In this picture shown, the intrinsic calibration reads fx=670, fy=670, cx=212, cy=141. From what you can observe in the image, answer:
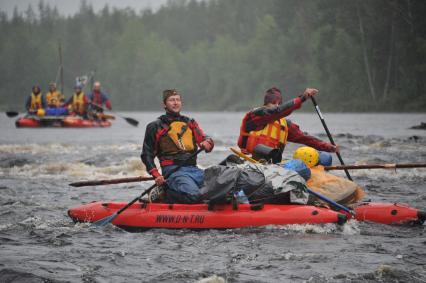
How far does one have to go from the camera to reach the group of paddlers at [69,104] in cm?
2878

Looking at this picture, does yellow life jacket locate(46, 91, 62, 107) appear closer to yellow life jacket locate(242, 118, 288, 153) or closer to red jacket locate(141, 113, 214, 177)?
yellow life jacket locate(242, 118, 288, 153)

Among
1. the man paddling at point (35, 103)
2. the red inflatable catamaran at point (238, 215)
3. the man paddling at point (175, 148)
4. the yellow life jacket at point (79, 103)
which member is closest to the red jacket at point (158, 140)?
the man paddling at point (175, 148)

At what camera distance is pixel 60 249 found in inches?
274

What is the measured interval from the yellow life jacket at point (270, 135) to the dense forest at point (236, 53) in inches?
1433

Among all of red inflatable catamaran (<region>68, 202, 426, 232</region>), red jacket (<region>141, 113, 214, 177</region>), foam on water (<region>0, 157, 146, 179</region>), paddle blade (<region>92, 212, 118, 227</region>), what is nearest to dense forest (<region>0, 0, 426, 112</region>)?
foam on water (<region>0, 157, 146, 179</region>)

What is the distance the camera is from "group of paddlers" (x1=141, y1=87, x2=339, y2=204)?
24.4 ft

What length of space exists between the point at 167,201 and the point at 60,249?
4.91 feet

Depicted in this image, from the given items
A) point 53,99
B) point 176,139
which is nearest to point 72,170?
point 176,139

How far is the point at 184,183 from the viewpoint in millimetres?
7641

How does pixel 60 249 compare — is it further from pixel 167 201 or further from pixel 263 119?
pixel 263 119

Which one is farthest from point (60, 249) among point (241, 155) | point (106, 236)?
point (241, 155)

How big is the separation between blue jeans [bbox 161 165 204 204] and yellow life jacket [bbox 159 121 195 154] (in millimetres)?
209

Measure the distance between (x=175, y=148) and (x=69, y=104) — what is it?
23000 mm

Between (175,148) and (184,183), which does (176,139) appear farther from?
(184,183)
